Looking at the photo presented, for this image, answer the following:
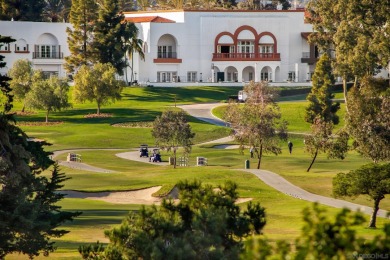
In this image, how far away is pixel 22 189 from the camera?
36938mm

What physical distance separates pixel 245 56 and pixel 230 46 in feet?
6.72

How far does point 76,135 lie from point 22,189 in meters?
54.5

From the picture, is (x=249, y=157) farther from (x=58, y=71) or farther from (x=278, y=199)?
(x=58, y=71)

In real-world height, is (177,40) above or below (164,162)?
above

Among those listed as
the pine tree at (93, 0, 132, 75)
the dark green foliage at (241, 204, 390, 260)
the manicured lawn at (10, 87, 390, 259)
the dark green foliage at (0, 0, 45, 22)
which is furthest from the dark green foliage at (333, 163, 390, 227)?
the dark green foliage at (0, 0, 45, 22)

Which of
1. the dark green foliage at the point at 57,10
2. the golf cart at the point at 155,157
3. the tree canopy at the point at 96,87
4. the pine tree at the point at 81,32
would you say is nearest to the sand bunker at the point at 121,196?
the golf cart at the point at 155,157

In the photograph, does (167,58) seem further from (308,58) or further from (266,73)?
(308,58)

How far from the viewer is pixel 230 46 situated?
13075 cm

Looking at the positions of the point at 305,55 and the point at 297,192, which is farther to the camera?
the point at 305,55

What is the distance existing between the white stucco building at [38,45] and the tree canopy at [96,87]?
20991mm

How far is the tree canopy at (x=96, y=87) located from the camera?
104375 millimetres

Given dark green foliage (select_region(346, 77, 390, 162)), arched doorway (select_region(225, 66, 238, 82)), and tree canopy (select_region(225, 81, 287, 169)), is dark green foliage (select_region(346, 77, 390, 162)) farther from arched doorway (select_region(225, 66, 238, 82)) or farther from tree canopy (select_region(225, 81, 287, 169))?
arched doorway (select_region(225, 66, 238, 82))

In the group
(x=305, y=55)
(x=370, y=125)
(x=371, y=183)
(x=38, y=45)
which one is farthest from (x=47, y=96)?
(x=371, y=183)

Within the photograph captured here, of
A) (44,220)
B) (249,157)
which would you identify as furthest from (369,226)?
(249,157)
